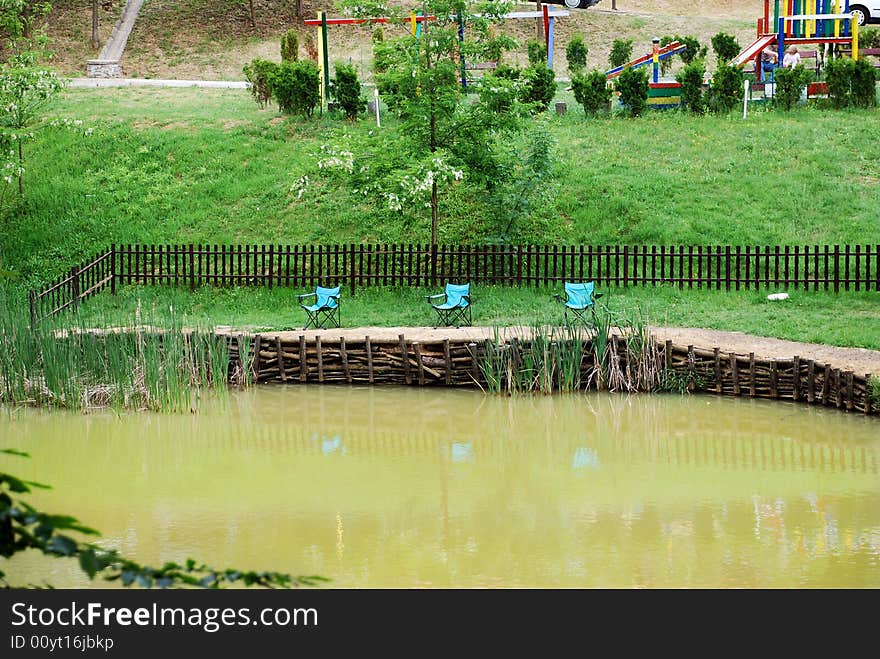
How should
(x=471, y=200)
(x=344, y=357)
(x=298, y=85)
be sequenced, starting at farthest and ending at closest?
(x=298, y=85)
(x=471, y=200)
(x=344, y=357)

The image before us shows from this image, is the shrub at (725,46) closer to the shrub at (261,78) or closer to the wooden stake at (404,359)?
the shrub at (261,78)


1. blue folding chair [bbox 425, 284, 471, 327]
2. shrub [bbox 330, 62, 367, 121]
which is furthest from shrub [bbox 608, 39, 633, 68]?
blue folding chair [bbox 425, 284, 471, 327]

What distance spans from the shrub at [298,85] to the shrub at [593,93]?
5578mm

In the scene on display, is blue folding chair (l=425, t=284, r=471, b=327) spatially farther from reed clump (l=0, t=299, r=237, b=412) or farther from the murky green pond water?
reed clump (l=0, t=299, r=237, b=412)

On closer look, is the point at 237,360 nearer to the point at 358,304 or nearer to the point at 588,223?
the point at 358,304

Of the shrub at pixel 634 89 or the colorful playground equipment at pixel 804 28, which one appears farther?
the colorful playground equipment at pixel 804 28

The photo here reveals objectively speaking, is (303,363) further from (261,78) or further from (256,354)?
(261,78)

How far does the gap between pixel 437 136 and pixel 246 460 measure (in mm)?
8437

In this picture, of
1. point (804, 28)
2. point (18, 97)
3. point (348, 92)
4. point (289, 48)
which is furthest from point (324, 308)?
point (804, 28)

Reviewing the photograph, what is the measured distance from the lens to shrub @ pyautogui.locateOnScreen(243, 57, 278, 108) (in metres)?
27.2

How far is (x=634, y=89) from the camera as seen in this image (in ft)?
84.7

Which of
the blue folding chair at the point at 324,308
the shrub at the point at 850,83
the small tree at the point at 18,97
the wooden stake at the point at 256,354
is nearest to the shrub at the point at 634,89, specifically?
the shrub at the point at 850,83

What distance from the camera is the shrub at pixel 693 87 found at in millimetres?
25703

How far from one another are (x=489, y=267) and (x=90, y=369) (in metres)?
8.36
